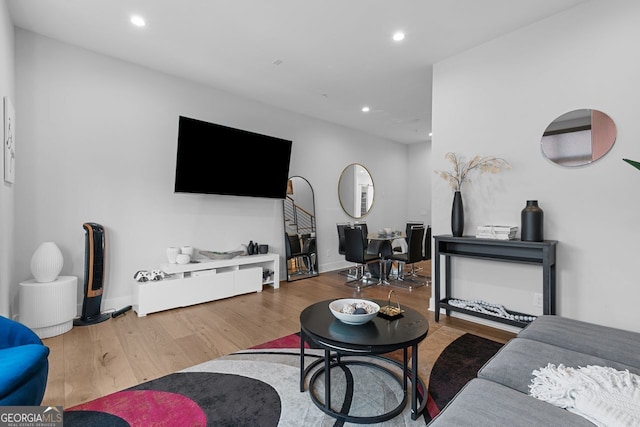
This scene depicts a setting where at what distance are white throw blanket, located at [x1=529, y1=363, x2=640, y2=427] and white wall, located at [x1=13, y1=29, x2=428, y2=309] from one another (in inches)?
147

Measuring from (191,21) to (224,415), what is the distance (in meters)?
3.07

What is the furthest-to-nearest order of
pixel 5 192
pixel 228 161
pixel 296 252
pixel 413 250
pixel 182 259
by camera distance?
pixel 296 252 < pixel 413 250 < pixel 228 161 < pixel 182 259 < pixel 5 192

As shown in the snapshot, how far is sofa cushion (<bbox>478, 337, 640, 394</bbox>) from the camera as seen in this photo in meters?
1.27

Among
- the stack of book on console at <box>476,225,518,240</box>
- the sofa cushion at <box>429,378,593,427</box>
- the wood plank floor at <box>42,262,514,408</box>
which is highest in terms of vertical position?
the stack of book on console at <box>476,225,518,240</box>

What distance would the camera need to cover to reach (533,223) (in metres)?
2.58

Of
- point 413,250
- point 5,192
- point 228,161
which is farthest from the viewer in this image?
point 413,250

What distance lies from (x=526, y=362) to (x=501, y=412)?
0.47 meters

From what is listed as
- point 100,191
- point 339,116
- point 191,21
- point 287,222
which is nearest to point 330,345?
point 191,21

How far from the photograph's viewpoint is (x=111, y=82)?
11.0 ft

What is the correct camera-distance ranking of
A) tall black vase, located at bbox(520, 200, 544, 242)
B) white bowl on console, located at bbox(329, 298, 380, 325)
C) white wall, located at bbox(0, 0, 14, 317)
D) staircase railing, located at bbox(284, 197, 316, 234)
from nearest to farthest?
white bowl on console, located at bbox(329, 298, 380, 325)
white wall, located at bbox(0, 0, 14, 317)
tall black vase, located at bbox(520, 200, 544, 242)
staircase railing, located at bbox(284, 197, 316, 234)

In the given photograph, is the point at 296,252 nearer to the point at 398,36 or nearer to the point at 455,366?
the point at 455,366

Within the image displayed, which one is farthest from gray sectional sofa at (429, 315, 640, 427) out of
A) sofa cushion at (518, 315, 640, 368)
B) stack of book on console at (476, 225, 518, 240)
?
stack of book on console at (476, 225, 518, 240)

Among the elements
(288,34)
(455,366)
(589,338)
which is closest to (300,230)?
(288,34)

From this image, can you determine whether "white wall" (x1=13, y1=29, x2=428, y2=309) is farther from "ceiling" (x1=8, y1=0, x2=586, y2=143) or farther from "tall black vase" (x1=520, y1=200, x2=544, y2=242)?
"tall black vase" (x1=520, y1=200, x2=544, y2=242)
